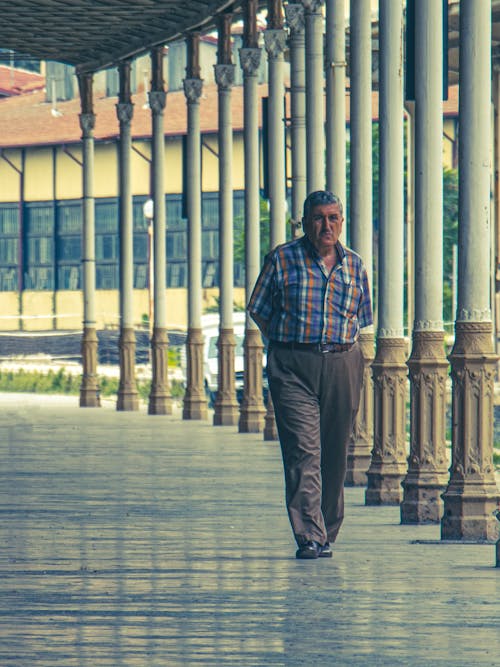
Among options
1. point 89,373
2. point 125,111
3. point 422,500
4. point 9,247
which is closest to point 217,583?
point 422,500

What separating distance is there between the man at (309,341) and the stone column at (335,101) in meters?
8.16

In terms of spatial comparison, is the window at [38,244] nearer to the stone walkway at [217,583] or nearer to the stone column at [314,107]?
the stone column at [314,107]

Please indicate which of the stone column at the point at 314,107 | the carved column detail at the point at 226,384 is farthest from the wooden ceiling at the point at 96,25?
the stone column at the point at 314,107

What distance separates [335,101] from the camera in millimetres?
21688

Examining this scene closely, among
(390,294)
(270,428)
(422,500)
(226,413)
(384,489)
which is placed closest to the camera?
(422,500)

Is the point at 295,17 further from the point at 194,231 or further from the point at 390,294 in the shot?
the point at 390,294

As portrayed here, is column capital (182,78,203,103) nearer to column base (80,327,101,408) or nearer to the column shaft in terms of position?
the column shaft

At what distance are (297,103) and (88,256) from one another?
15.7 metres

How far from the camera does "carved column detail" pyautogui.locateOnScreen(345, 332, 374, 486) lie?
1964 cm

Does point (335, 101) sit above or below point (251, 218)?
above

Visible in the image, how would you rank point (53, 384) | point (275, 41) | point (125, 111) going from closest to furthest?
point (275, 41)
point (125, 111)
point (53, 384)

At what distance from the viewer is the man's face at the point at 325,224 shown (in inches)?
495

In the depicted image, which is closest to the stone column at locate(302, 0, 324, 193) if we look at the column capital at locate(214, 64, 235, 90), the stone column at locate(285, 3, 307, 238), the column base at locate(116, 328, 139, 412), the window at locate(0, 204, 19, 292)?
the stone column at locate(285, 3, 307, 238)

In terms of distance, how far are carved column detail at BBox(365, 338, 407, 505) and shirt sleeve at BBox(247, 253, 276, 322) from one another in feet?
15.5
